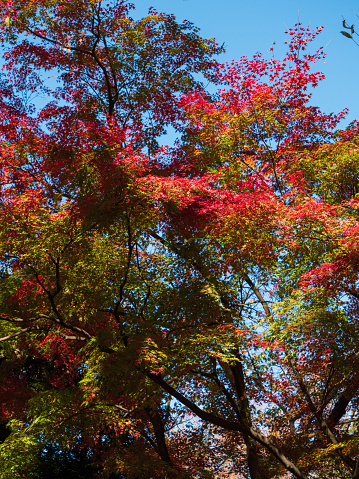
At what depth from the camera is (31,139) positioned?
10.4 m

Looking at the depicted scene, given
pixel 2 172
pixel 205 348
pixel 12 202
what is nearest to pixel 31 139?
pixel 2 172

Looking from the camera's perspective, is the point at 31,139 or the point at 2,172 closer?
the point at 31,139

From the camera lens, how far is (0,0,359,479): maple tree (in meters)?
8.00

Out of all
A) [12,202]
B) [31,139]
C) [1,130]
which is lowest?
[12,202]

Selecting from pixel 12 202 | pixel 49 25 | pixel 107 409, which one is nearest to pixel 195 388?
pixel 107 409

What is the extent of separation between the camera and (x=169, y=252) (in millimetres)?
10070

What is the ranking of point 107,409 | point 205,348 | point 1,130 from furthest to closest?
point 1,130 → point 107,409 → point 205,348

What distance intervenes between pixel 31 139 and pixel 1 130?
2.10 metres

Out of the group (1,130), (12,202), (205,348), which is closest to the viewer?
(205,348)

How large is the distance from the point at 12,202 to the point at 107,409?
4.93 metres

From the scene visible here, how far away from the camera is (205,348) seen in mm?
7695

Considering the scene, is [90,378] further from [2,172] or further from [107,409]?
[2,172]

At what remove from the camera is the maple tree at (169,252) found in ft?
26.2

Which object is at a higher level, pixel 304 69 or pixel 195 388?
pixel 304 69
